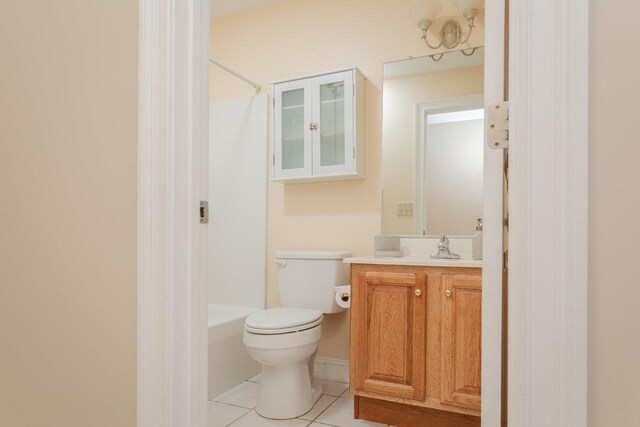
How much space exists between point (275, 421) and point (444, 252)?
→ 1.22 m

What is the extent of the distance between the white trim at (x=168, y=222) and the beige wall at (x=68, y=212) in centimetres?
6

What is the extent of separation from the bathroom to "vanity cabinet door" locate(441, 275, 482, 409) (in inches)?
20.9

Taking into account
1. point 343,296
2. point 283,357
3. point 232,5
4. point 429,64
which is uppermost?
point 232,5

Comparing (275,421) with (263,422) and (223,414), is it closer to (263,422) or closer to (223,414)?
(263,422)

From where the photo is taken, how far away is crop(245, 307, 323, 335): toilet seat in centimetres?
193

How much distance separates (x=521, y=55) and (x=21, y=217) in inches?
53.1

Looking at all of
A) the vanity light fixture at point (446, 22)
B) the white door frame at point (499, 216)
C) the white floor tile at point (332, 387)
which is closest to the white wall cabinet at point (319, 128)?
the vanity light fixture at point (446, 22)

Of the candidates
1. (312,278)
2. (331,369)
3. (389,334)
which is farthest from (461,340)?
(331,369)

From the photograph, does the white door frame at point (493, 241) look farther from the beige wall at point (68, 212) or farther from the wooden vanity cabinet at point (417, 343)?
the wooden vanity cabinet at point (417, 343)

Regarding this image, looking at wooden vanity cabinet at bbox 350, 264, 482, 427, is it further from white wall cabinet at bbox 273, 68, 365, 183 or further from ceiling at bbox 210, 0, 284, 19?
ceiling at bbox 210, 0, 284, 19

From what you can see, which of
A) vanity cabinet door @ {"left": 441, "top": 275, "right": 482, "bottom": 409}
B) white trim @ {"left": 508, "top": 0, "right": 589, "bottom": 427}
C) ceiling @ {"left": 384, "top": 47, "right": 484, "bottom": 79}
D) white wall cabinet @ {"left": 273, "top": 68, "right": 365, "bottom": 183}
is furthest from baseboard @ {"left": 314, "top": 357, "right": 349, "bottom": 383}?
white trim @ {"left": 508, "top": 0, "right": 589, "bottom": 427}

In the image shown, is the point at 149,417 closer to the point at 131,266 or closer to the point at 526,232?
the point at 131,266

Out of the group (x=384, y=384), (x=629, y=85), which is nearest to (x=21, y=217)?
(x=629, y=85)

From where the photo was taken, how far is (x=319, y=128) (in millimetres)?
2494
